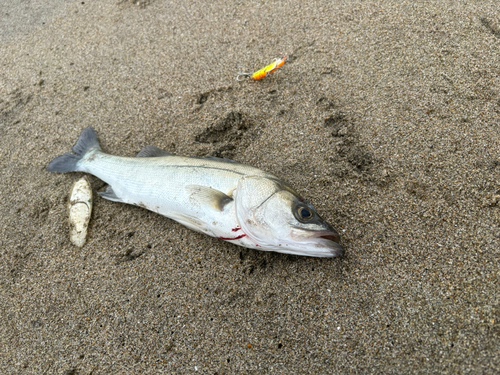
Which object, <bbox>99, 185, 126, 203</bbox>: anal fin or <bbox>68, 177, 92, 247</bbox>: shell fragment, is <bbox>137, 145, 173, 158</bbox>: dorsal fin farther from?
<bbox>68, 177, 92, 247</bbox>: shell fragment

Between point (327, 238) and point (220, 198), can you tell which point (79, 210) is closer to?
point (220, 198)

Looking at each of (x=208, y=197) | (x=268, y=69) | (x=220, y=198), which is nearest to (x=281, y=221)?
(x=220, y=198)

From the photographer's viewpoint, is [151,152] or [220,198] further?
[151,152]

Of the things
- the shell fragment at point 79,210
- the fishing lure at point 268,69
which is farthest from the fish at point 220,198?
the fishing lure at point 268,69

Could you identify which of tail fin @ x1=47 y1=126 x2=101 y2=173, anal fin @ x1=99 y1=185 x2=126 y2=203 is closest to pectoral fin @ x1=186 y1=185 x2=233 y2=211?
anal fin @ x1=99 y1=185 x2=126 y2=203

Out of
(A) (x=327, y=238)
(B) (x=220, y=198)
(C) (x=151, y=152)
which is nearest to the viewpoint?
(A) (x=327, y=238)

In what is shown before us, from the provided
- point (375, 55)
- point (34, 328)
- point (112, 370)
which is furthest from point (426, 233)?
point (34, 328)

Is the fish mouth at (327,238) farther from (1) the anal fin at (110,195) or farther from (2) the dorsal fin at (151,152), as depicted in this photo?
(1) the anal fin at (110,195)
